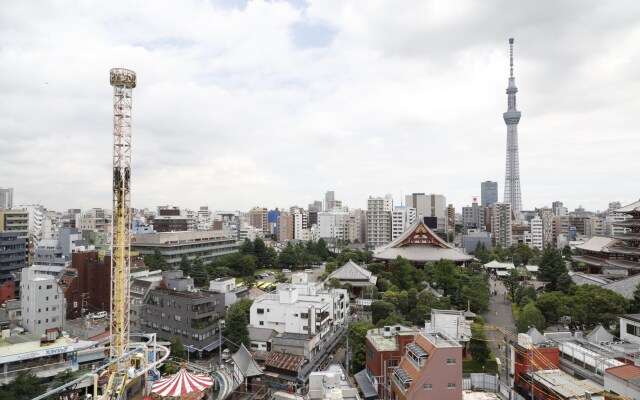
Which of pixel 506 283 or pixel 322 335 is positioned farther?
pixel 506 283

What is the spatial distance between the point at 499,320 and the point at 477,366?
8603 millimetres

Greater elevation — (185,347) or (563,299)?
(563,299)

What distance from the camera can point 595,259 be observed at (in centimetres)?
3806

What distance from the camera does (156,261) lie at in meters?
40.1

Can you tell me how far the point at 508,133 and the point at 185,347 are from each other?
95.5 m

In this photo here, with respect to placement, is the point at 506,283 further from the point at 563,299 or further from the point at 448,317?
the point at 448,317

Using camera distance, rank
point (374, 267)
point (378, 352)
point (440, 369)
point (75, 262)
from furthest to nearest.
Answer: point (374, 267), point (75, 262), point (378, 352), point (440, 369)

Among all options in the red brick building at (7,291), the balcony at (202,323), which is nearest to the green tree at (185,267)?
the red brick building at (7,291)

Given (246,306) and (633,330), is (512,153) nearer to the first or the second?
(633,330)

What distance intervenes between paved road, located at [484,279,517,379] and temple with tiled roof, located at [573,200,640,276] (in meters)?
8.02

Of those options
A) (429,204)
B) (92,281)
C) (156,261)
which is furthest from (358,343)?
(429,204)

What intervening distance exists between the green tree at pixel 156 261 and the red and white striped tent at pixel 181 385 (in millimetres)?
25147

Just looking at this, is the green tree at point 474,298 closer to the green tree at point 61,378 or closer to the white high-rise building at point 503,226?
the green tree at point 61,378

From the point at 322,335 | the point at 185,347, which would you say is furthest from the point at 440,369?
A: the point at 185,347
